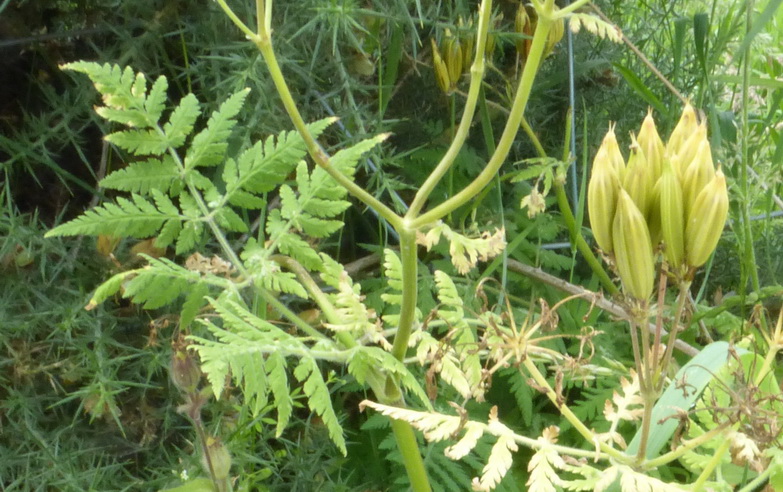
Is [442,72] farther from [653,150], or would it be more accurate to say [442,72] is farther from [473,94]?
[653,150]

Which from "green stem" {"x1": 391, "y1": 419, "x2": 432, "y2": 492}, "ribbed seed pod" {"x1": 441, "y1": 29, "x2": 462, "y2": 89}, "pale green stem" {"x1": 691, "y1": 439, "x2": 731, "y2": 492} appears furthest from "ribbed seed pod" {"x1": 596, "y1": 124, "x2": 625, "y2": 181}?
"ribbed seed pod" {"x1": 441, "y1": 29, "x2": 462, "y2": 89}

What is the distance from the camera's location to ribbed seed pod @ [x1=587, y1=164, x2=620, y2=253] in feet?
1.62

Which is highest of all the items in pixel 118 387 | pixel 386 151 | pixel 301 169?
pixel 301 169

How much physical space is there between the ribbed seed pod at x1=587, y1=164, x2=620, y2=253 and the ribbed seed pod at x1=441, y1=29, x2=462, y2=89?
608 mm

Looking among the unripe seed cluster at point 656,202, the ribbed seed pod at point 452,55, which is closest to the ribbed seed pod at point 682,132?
the unripe seed cluster at point 656,202

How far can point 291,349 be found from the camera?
646 mm

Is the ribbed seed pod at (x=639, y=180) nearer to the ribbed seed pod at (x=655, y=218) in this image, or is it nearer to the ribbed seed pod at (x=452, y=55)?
the ribbed seed pod at (x=655, y=218)

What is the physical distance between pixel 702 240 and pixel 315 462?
71cm

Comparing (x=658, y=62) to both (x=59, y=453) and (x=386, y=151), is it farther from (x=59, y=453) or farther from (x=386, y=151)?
(x=59, y=453)

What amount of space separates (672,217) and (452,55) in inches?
25.7

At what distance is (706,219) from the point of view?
478mm

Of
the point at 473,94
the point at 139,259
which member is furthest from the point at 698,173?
the point at 139,259

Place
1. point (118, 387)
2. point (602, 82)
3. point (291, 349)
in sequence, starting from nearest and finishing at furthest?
1. point (291, 349)
2. point (118, 387)
3. point (602, 82)

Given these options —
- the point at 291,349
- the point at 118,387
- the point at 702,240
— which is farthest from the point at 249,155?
the point at 702,240
